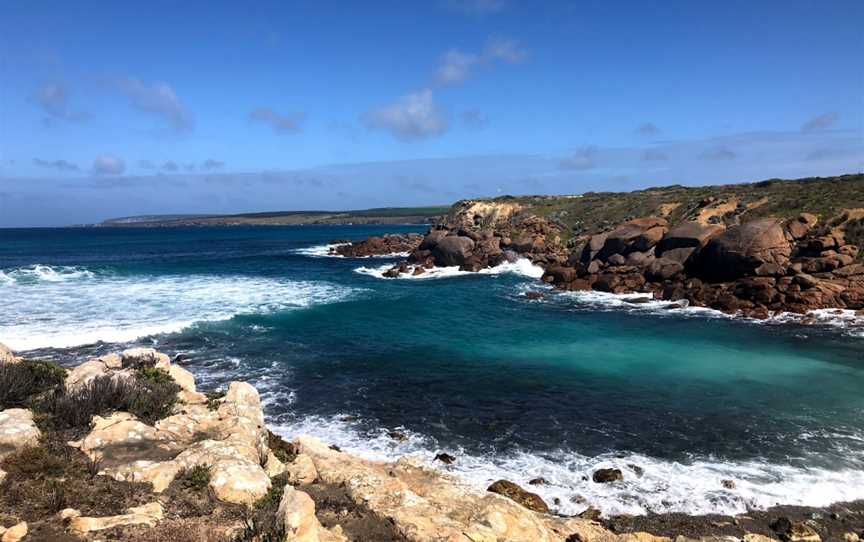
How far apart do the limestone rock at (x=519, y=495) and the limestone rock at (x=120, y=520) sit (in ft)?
26.2

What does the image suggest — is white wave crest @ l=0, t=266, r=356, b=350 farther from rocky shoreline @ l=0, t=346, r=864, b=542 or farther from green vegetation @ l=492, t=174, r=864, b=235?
green vegetation @ l=492, t=174, r=864, b=235

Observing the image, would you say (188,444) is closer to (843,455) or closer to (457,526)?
(457,526)

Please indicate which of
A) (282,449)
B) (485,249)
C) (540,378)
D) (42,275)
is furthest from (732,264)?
(42,275)

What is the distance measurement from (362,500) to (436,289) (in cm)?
3784

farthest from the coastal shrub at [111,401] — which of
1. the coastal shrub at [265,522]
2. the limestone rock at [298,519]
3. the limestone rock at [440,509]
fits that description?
the limestone rock at [298,519]

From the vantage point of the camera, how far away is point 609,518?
39.5 ft

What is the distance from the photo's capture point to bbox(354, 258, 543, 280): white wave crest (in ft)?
183

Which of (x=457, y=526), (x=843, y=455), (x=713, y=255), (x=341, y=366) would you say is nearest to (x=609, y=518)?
(x=457, y=526)

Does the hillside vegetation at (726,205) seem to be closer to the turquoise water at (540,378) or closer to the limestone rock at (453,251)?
the limestone rock at (453,251)

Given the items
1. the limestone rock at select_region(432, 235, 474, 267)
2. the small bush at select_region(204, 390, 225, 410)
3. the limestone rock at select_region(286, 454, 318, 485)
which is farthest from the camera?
the limestone rock at select_region(432, 235, 474, 267)

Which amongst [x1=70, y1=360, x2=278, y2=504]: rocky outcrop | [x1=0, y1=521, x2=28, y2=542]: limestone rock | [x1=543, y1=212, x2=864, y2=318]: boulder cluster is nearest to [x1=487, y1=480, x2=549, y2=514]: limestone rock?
[x1=70, y1=360, x2=278, y2=504]: rocky outcrop

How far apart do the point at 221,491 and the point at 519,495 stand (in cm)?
748

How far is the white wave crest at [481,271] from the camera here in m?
55.8

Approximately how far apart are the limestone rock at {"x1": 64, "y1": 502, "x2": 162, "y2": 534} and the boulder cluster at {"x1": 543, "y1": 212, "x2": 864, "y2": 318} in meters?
35.9
